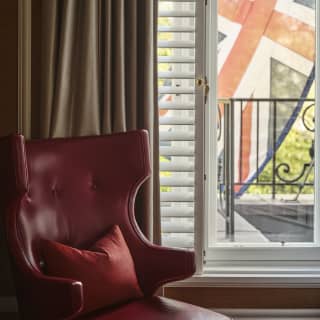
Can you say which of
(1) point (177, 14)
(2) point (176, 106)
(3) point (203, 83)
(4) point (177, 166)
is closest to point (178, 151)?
(4) point (177, 166)

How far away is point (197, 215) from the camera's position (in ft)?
9.74

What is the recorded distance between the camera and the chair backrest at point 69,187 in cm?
221

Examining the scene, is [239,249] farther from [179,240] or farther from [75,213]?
[75,213]

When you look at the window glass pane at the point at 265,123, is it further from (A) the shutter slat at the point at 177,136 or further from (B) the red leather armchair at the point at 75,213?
(B) the red leather armchair at the point at 75,213

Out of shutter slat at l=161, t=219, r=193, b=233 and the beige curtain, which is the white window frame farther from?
the beige curtain

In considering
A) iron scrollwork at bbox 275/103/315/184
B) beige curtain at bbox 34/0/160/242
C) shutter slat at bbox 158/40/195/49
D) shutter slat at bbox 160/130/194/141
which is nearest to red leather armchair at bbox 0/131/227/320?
beige curtain at bbox 34/0/160/242

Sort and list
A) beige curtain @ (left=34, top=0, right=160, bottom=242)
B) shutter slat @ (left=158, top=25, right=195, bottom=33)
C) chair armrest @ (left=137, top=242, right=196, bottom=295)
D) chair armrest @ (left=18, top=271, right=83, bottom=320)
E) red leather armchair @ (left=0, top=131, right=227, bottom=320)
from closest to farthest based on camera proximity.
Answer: chair armrest @ (left=18, top=271, right=83, bottom=320) → red leather armchair @ (left=0, top=131, right=227, bottom=320) → chair armrest @ (left=137, top=242, right=196, bottom=295) → beige curtain @ (left=34, top=0, right=160, bottom=242) → shutter slat @ (left=158, top=25, right=195, bottom=33)

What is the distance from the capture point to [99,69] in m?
2.83

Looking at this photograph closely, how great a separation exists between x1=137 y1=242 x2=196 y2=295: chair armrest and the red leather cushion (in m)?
0.09

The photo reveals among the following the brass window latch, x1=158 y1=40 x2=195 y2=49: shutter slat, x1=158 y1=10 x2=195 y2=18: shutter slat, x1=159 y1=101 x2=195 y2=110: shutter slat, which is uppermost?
x1=158 y1=10 x2=195 y2=18: shutter slat

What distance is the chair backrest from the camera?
2.21m

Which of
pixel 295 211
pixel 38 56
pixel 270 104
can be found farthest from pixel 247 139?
pixel 38 56

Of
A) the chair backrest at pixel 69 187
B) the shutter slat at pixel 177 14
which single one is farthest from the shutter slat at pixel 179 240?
the shutter slat at pixel 177 14

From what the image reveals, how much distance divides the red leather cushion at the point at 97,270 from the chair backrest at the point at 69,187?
0.08 metres
